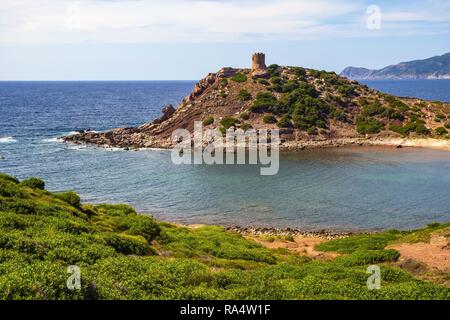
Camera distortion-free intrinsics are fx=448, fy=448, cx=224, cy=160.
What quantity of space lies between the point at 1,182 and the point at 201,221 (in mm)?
22853

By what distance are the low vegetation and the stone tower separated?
94.6 meters

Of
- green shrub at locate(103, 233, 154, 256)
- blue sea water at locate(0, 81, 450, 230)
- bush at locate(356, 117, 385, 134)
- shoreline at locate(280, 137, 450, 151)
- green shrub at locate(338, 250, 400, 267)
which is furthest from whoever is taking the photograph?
bush at locate(356, 117, 385, 134)

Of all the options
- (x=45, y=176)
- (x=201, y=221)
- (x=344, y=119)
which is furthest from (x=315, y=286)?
(x=344, y=119)

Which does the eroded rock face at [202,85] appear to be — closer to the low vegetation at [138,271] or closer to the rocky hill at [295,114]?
the rocky hill at [295,114]

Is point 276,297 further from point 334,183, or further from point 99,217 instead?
point 334,183

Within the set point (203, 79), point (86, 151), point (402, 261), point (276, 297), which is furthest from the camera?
point (203, 79)

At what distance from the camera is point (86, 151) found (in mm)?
82500

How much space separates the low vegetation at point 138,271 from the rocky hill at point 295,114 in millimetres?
62774

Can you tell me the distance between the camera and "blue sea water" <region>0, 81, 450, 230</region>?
155ft

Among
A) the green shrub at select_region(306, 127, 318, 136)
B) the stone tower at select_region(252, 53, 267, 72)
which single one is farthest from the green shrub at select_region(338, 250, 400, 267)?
the stone tower at select_region(252, 53, 267, 72)

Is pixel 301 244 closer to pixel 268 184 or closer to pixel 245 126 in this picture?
pixel 268 184

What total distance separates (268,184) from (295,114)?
135 feet

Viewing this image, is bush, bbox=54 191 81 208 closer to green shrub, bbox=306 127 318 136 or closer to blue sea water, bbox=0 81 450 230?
blue sea water, bbox=0 81 450 230

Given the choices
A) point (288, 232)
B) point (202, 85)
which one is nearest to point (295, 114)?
point (202, 85)
